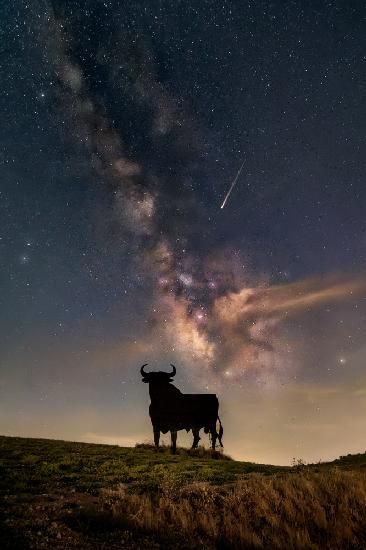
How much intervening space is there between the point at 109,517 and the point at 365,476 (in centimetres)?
778

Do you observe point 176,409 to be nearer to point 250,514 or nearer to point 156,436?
point 156,436

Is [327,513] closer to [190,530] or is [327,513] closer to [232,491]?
[232,491]

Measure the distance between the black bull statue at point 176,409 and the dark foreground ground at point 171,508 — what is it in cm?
586

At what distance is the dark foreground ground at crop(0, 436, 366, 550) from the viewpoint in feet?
24.0

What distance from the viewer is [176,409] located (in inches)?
774

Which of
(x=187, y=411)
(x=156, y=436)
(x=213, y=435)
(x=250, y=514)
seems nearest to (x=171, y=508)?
(x=250, y=514)

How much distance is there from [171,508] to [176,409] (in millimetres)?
10994

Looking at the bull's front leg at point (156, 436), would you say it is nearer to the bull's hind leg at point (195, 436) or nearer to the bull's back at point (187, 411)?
the bull's back at point (187, 411)

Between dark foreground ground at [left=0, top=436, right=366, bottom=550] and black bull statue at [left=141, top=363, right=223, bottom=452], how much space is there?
19.2 feet

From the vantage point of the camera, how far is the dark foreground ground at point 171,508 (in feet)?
24.0

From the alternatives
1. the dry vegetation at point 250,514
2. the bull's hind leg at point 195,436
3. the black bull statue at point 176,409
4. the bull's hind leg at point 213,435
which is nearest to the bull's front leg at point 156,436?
the black bull statue at point 176,409

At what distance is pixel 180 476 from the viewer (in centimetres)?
1230

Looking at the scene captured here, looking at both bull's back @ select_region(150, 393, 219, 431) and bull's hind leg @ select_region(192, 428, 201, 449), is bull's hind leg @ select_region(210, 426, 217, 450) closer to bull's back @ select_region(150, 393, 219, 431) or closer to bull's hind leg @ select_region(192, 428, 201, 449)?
bull's back @ select_region(150, 393, 219, 431)

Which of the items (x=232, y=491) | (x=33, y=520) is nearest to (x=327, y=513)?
(x=232, y=491)
